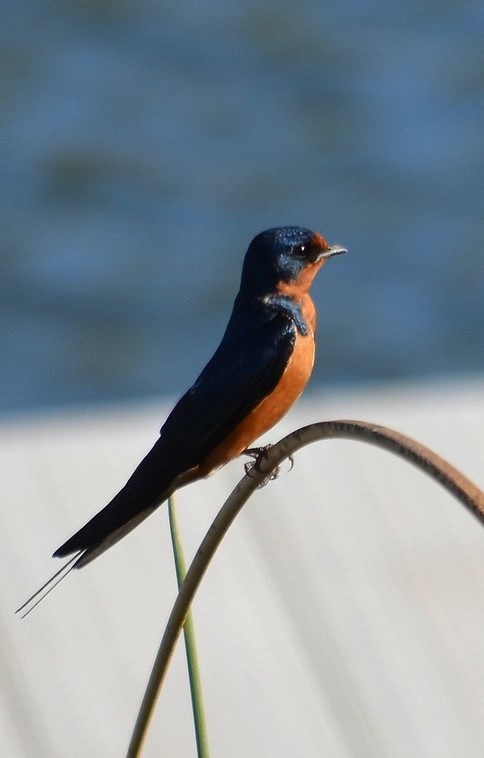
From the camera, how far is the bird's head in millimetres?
2004

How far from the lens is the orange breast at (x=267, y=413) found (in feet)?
6.18

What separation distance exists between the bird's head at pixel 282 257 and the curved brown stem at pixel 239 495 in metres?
0.56

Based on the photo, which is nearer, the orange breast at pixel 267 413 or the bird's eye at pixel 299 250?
the orange breast at pixel 267 413

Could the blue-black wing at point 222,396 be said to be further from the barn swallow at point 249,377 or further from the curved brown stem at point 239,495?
the curved brown stem at point 239,495

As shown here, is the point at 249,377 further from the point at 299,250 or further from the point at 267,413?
the point at 299,250

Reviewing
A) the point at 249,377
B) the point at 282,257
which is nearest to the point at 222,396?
the point at 249,377

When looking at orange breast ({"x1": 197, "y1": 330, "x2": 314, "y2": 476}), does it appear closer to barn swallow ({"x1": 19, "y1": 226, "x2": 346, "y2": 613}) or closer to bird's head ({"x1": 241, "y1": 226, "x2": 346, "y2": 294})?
barn swallow ({"x1": 19, "y1": 226, "x2": 346, "y2": 613})

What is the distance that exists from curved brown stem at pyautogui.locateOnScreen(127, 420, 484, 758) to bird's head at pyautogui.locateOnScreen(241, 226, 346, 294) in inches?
21.9

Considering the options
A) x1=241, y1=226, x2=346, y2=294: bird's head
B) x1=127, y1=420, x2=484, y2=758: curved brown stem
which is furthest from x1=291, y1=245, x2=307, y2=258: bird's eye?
x1=127, y1=420, x2=484, y2=758: curved brown stem

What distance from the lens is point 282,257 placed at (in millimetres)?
2010

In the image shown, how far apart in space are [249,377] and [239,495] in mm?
537

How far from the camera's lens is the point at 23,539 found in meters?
2.49

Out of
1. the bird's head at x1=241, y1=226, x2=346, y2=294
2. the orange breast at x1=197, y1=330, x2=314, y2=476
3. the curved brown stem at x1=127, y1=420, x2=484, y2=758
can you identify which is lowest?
the curved brown stem at x1=127, y1=420, x2=484, y2=758

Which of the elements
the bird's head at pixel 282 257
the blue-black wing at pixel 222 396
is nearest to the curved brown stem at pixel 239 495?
the blue-black wing at pixel 222 396
